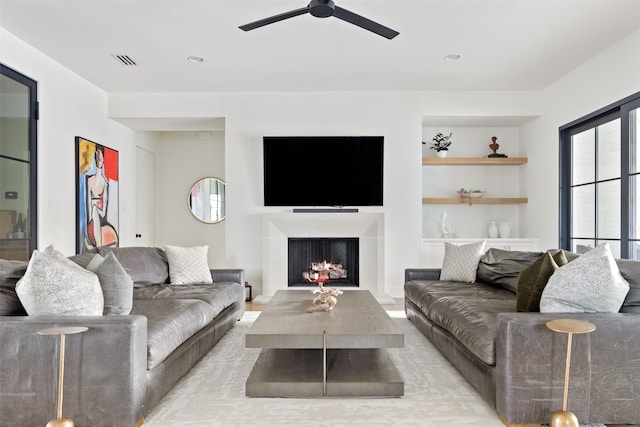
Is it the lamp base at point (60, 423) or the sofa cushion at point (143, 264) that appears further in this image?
the sofa cushion at point (143, 264)

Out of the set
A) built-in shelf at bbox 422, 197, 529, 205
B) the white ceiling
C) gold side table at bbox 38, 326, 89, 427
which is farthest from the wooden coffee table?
built-in shelf at bbox 422, 197, 529, 205

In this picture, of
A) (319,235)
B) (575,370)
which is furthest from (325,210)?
(575,370)

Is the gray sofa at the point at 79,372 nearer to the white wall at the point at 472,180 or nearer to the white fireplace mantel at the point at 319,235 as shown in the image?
the white fireplace mantel at the point at 319,235

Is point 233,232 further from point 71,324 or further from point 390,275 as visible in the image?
point 71,324

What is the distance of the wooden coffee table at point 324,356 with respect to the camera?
2.34 metres

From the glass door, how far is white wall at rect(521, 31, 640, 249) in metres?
5.60

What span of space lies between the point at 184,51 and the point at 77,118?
1.68m

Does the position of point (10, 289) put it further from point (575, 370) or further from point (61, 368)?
point (575, 370)

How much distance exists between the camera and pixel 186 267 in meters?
4.07

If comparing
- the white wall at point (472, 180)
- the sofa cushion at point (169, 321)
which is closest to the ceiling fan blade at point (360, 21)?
the sofa cushion at point (169, 321)

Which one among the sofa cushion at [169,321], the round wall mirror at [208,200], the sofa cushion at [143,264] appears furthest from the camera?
the round wall mirror at [208,200]

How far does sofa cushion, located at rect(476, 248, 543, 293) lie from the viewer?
3.55m

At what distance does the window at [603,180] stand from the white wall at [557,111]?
0.11 m

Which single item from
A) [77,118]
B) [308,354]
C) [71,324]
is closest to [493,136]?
[308,354]
